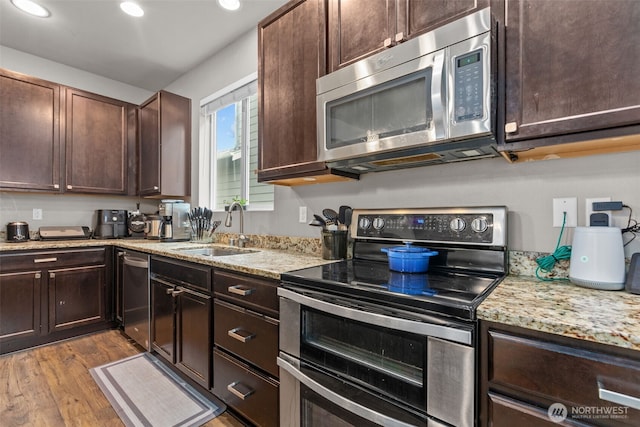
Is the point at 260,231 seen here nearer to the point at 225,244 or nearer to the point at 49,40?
the point at 225,244

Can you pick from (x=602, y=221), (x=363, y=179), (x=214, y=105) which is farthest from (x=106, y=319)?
(x=602, y=221)

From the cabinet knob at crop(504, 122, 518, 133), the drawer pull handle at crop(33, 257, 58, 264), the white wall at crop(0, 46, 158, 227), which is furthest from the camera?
the white wall at crop(0, 46, 158, 227)

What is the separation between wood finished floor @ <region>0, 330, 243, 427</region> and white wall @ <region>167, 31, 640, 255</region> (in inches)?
56.1

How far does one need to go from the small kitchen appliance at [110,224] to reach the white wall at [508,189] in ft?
7.44

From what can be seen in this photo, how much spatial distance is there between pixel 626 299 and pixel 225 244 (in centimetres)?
259

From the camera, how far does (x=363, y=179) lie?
1.85 m

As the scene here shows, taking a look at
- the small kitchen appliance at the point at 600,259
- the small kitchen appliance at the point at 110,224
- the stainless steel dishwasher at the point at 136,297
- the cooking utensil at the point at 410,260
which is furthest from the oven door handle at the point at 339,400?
the small kitchen appliance at the point at 110,224

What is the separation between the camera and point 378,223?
1.64 metres

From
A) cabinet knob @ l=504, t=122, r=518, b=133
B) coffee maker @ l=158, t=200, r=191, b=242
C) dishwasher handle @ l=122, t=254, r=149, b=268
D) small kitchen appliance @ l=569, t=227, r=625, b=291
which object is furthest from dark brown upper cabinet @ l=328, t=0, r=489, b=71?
coffee maker @ l=158, t=200, r=191, b=242

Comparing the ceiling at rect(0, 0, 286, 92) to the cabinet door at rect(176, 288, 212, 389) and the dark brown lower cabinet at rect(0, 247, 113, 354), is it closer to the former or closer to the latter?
the dark brown lower cabinet at rect(0, 247, 113, 354)

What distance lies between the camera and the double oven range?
859 mm

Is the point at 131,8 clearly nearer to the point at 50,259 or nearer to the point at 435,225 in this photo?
the point at 50,259

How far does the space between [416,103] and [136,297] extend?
8.38 feet

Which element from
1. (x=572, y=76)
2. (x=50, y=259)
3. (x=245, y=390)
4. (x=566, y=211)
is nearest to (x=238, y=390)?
(x=245, y=390)
